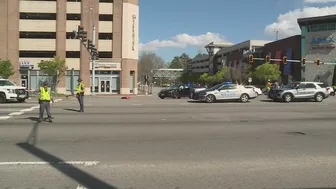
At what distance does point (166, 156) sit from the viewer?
24.9 ft

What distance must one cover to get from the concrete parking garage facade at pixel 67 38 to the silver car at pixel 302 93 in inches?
1205

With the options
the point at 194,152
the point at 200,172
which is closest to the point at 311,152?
the point at 194,152

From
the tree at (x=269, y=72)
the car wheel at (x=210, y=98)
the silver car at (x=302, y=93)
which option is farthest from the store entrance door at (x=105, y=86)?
the tree at (x=269, y=72)

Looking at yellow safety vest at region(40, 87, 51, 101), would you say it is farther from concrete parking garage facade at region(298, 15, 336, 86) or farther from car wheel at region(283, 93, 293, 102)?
concrete parking garage facade at region(298, 15, 336, 86)

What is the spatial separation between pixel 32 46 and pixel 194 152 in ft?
164

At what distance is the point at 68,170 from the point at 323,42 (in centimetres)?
8009

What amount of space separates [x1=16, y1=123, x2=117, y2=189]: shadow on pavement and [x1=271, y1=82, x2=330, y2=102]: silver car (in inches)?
839

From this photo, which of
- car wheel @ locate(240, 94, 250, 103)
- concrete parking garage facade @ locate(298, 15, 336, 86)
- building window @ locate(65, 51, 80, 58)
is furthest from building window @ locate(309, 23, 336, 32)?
car wheel @ locate(240, 94, 250, 103)

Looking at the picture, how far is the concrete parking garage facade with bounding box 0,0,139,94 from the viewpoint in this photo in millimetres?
52219

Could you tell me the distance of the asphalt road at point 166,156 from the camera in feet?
18.8

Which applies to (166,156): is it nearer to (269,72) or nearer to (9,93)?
(9,93)

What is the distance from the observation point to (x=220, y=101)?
88.0 feet

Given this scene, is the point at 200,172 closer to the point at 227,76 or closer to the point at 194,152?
the point at 194,152

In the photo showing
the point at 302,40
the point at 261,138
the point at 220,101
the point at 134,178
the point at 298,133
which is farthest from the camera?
the point at 302,40
